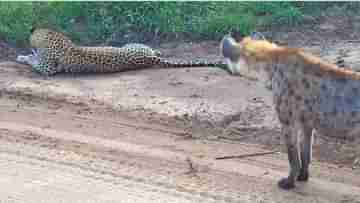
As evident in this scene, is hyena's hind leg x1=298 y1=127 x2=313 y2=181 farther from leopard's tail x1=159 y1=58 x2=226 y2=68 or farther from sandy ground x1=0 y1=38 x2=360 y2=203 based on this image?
leopard's tail x1=159 y1=58 x2=226 y2=68

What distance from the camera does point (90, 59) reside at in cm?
955

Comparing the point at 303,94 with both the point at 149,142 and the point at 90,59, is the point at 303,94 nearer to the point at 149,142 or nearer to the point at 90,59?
the point at 149,142

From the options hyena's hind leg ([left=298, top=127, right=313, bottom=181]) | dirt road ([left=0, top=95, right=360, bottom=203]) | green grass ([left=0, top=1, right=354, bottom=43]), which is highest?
green grass ([left=0, top=1, right=354, bottom=43])

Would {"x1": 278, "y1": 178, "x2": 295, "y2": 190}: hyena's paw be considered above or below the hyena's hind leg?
below

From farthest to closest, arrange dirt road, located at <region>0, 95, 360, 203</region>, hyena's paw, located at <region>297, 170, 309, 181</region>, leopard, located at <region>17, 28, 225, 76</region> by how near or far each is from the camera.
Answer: leopard, located at <region>17, 28, 225, 76</region>
hyena's paw, located at <region>297, 170, 309, 181</region>
dirt road, located at <region>0, 95, 360, 203</region>

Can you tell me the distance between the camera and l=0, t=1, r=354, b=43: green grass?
10.3m

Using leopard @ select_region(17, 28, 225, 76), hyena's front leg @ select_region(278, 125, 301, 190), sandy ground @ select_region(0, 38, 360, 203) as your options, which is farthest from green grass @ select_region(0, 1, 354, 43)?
hyena's front leg @ select_region(278, 125, 301, 190)

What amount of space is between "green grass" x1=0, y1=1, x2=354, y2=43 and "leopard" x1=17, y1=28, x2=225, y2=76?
760mm

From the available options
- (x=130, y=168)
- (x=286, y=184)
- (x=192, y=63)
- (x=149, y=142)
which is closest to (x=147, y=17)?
(x=192, y=63)

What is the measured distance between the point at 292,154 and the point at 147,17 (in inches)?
181

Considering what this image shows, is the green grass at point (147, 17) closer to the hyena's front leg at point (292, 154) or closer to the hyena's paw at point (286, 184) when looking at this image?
the hyena's front leg at point (292, 154)

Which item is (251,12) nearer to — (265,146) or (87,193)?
(265,146)

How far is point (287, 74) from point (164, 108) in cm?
202

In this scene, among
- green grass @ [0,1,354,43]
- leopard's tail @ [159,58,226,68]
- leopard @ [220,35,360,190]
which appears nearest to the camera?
leopard @ [220,35,360,190]
